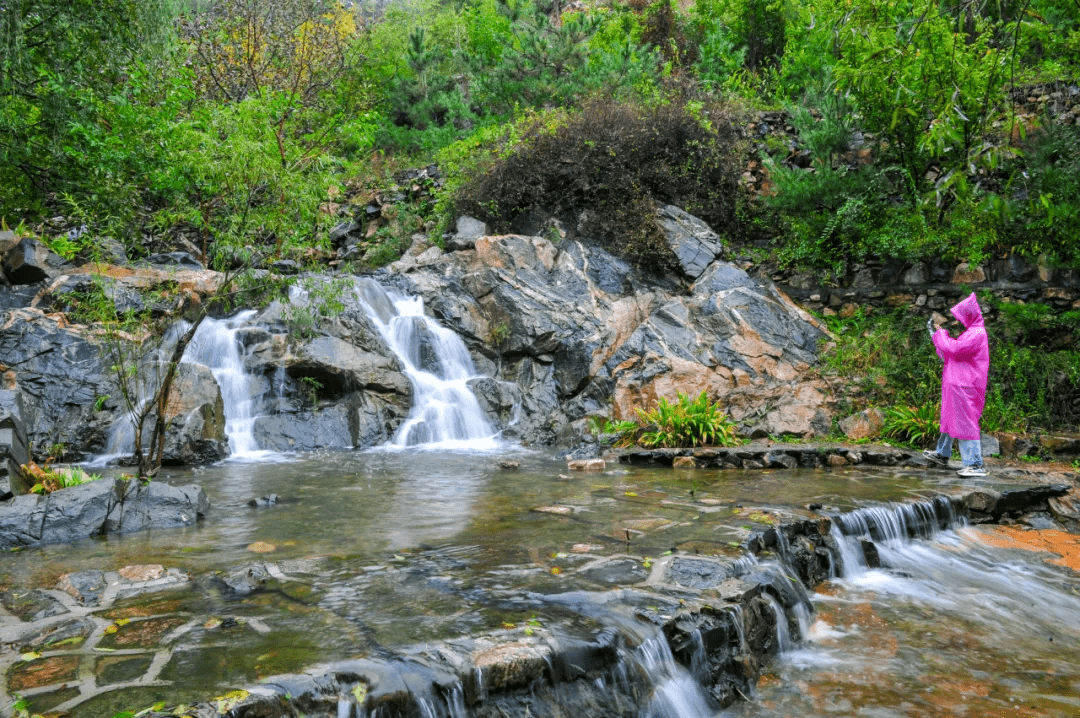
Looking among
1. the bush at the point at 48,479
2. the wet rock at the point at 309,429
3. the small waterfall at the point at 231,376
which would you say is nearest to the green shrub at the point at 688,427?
the wet rock at the point at 309,429

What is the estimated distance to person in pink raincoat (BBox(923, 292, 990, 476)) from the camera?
888 cm

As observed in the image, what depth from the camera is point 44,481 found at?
6.88 m

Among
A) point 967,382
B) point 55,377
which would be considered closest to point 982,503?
point 967,382

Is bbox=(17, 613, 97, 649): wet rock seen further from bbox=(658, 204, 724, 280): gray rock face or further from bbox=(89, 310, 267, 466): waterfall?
bbox=(658, 204, 724, 280): gray rock face

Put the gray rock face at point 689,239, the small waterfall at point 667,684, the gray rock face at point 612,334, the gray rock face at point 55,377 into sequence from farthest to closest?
the gray rock face at point 689,239, the gray rock face at point 612,334, the gray rock face at point 55,377, the small waterfall at point 667,684

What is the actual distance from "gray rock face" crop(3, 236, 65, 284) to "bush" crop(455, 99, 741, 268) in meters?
8.38

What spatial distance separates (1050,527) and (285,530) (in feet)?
25.5

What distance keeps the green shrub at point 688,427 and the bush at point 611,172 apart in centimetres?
532

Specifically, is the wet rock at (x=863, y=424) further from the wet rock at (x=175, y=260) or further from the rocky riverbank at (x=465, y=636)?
the wet rock at (x=175, y=260)

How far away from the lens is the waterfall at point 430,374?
12.3 metres

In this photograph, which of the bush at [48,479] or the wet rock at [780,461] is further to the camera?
the wet rock at [780,461]

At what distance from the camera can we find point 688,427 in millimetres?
10836

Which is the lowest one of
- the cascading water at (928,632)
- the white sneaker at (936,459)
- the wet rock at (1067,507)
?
the cascading water at (928,632)

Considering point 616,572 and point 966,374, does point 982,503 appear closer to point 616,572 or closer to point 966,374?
point 966,374
